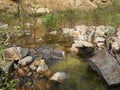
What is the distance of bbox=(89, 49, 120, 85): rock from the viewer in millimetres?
4422

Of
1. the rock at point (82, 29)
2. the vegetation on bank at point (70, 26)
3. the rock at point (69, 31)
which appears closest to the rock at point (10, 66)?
the vegetation on bank at point (70, 26)

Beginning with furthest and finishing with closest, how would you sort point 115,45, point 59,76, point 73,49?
point 73,49, point 115,45, point 59,76

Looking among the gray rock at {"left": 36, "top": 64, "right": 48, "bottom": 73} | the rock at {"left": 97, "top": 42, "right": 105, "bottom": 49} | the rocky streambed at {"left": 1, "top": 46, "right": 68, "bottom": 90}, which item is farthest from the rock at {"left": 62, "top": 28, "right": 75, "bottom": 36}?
the gray rock at {"left": 36, "top": 64, "right": 48, "bottom": 73}

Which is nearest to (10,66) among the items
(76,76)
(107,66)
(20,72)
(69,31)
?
(20,72)

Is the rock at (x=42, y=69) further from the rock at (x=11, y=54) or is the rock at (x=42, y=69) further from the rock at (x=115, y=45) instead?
the rock at (x=115, y=45)

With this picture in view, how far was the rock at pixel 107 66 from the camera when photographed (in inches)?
174

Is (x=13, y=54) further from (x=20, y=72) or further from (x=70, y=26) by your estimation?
(x=70, y=26)

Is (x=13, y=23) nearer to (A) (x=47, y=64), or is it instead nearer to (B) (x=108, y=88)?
(A) (x=47, y=64)

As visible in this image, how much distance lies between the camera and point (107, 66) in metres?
4.63

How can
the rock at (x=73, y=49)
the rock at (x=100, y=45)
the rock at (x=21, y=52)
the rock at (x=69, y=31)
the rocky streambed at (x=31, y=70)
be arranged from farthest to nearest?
the rock at (x=69, y=31), the rock at (x=100, y=45), the rock at (x=73, y=49), the rock at (x=21, y=52), the rocky streambed at (x=31, y=70)

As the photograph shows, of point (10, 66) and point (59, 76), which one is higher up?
point (10, 66)

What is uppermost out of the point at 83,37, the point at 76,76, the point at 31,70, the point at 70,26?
the point at 70,26

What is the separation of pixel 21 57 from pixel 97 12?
16.1ft

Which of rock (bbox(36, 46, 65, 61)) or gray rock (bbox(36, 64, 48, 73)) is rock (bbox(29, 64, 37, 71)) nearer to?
gray rock (bbox(36, 64, 48, 73))
